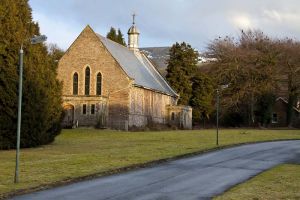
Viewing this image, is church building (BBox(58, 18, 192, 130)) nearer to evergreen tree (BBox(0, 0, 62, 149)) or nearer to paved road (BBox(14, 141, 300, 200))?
evergreen tree (BBox(0, 0, 62, 149))

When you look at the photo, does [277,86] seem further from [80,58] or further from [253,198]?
[253,198]

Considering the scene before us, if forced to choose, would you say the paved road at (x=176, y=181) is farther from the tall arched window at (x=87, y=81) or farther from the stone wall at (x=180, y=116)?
the stone wall at (x=180, y=116)

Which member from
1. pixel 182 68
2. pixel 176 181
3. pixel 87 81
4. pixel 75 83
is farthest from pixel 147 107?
pixel 176 181

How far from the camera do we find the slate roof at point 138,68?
199ft

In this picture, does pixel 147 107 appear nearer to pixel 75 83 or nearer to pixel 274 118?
pixel 75 83

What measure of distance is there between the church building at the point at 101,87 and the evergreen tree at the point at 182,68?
25.4 ft

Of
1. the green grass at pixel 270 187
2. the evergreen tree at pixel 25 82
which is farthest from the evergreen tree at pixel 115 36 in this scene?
the green grass at pixel 270 187

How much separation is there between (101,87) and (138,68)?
345 inches

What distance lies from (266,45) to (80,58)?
2585cm

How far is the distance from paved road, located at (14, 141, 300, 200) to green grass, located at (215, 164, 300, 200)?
0.48 m

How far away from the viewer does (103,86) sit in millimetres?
59156

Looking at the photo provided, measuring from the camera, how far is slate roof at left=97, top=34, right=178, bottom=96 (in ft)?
199

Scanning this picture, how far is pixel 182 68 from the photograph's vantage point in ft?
234

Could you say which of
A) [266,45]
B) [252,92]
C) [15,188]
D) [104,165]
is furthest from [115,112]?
[15,188]
